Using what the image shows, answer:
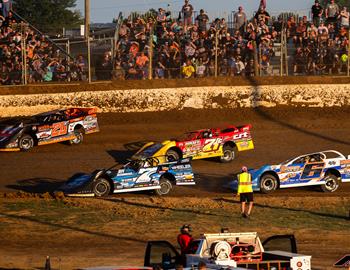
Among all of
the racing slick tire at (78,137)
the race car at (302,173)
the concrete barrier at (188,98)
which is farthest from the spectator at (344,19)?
the race car at (302,173)

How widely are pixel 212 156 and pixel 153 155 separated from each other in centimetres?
210

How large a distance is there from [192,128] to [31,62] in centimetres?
834

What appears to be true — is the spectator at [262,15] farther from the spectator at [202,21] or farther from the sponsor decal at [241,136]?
the sponsor decal at [241,136]

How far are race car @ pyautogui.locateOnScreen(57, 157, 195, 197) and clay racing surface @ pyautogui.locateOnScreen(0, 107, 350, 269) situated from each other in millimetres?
343

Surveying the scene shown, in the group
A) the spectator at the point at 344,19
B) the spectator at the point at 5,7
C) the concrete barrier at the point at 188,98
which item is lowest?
the concrete barrier at the point at 188,98

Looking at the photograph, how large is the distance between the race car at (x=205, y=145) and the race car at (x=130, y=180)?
267 cm

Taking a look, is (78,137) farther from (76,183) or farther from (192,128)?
(76,183)

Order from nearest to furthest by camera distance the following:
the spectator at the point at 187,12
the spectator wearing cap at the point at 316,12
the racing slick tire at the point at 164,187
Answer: the racing slick tire at the point at 164,187, the spectator wearing cap at the point at 316,12, the spectator at the point at 187,12

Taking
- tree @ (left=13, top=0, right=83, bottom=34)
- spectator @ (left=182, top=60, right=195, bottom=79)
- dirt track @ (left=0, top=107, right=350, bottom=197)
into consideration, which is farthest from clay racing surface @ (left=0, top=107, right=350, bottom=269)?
tree @ (left=13, top=0, right=83, bottom=34)

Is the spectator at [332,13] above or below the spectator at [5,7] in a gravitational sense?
below

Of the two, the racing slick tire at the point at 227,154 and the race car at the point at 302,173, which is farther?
the racing slick tire at the point at 227,154

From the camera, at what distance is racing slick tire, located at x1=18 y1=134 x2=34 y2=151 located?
33.1 m

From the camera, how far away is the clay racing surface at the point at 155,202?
70.8ft

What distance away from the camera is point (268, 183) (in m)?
27.5
